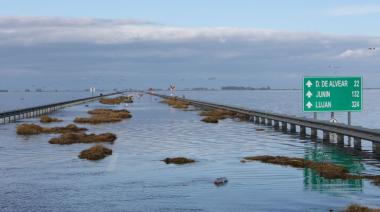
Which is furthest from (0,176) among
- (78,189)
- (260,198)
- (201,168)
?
(260,198)

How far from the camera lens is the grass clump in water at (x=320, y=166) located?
2430 cm

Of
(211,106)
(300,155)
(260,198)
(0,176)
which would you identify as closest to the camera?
(260,198)

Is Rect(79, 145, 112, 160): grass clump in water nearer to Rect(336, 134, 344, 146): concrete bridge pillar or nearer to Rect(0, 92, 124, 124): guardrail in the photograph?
Rect(336, 134, 344, 146): concrete bridge pillar

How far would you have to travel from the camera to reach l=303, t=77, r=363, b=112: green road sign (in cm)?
4072

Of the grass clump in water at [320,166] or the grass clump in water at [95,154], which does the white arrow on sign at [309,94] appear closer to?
the grass clump in water at [320,166]

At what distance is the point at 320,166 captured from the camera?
88.2ft

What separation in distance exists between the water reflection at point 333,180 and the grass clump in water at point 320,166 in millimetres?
483

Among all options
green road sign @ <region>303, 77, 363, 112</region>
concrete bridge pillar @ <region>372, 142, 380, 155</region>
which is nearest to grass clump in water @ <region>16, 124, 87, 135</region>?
green road sign @ <region>303, 77, 363, 112</region>

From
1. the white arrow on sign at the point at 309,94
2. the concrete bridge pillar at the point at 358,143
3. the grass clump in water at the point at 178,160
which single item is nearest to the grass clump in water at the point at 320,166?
the grass clump in water at the point at 178,160

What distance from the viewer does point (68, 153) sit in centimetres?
3400

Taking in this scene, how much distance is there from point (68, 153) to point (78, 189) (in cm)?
1317

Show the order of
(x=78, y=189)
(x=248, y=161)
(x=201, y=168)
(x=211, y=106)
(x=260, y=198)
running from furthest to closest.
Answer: (x=211, y=106), (x=248, y=161), (x=201, y=168), (x=78, y=189), (x=260, y=198)

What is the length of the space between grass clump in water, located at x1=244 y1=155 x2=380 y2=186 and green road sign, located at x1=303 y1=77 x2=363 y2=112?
1114 centimetres

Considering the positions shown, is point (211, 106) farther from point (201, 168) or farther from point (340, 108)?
point (201, 168)
